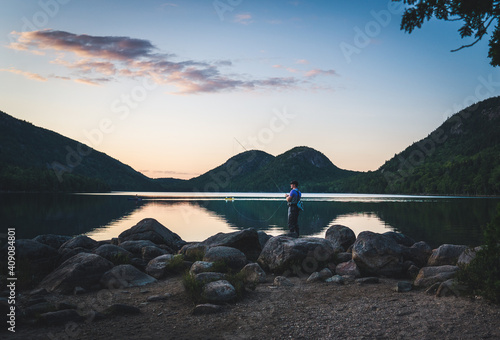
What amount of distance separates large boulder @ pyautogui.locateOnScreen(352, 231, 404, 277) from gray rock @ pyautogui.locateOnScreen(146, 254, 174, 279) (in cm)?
692

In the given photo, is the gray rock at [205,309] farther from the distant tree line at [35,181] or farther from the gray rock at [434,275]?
the distant tree line at [35,181]

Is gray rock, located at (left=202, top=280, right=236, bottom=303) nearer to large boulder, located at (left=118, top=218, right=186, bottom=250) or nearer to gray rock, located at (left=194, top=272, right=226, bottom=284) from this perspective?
gray rock, located at (left=194, top=272, right=226, bottom=284)

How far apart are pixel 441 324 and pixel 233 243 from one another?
32.5 ft

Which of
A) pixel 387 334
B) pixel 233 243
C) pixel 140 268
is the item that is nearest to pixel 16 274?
pixel 140 268

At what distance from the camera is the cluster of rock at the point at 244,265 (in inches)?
448

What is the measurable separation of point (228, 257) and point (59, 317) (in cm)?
647

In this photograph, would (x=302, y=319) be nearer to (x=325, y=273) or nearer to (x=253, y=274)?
(x=253, y=274)

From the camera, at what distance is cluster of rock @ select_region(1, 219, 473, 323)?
11.4 meters

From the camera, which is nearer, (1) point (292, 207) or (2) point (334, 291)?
(2) point (334, 291)

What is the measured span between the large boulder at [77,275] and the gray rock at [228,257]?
360cm

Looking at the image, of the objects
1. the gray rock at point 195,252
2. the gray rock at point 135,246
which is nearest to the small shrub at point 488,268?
the gray rock at point 195,252

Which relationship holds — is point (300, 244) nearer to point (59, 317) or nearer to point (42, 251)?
point (59, 317)

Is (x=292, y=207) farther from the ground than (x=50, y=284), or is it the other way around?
(x=292, y=207)

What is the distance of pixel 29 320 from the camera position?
9000 mm
